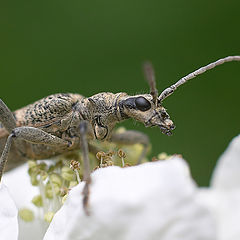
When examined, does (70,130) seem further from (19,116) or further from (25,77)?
(25,77)

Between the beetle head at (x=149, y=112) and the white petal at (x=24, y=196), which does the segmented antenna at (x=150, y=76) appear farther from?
the white petal at (x=24, y=196)

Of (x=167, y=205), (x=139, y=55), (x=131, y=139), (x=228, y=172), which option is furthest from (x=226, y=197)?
(x=139, y=55)

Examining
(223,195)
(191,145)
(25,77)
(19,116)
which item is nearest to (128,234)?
(223,195)

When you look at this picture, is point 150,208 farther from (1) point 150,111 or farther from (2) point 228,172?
(1) point 150,111

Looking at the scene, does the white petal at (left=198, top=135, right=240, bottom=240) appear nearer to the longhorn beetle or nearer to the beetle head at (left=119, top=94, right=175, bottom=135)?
the beetle head at (left=119, top=94, right=175, bottom=135)

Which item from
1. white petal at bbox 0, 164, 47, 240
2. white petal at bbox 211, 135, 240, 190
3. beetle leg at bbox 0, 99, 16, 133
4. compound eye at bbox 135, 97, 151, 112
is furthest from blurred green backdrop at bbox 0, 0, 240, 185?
white petal at bbox 211, 135, 240, 190

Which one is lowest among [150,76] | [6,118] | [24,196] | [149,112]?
[24,196]

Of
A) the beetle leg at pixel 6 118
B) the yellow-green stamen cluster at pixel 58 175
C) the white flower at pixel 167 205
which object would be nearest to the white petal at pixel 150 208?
the white flower at pixel 167 205

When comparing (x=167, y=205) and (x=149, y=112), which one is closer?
(x=167, y=205)
